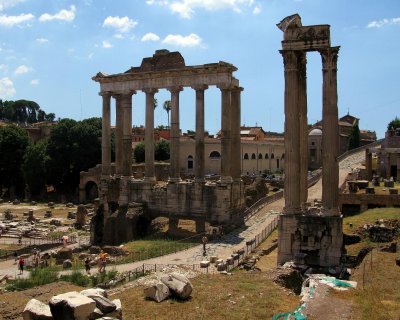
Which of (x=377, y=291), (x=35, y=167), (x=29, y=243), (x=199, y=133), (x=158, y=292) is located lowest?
(x=29, y=243)

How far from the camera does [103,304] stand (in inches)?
509

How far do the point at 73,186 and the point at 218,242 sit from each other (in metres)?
42.8

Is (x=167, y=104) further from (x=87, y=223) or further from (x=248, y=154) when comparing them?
(x=87, y=223)

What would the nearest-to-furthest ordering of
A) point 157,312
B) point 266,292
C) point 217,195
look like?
point 157,312 → point 266,292 → point 217,195

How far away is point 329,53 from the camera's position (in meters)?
20.2

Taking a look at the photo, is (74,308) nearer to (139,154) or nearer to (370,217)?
(370,217)

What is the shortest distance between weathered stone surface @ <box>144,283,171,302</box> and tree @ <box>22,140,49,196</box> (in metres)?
50.6

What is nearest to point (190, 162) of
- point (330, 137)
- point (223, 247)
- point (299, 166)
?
point (223, 247)

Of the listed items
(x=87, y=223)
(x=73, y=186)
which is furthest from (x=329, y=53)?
(x=73, y=186)

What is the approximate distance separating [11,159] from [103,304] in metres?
61.0

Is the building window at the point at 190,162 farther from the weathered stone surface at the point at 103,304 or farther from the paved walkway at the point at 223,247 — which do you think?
the weathered stone surface at the point at 103,304

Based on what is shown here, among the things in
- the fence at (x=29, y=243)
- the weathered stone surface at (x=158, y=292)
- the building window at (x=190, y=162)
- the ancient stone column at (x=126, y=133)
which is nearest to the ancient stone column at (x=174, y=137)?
the ancient stone column at (x=126, y=133)

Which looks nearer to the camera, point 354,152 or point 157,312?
point 157,312

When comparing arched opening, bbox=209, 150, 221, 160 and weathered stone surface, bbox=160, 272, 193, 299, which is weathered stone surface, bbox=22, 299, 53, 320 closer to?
weathered stone surface, bbox=160, 272, 193, 299
